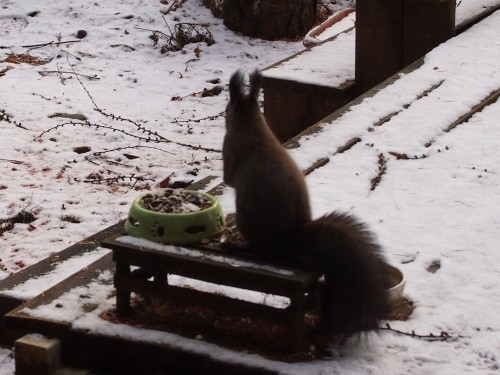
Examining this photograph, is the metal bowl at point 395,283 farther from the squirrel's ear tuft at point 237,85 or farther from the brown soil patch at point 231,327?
the squirrel's ear tuft at point 237,85

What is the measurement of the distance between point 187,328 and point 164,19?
266 inches

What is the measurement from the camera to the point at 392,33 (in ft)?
23.2

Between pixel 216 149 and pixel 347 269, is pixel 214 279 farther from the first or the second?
pixel 216 149

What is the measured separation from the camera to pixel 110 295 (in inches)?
148

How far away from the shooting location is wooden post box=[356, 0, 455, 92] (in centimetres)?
698

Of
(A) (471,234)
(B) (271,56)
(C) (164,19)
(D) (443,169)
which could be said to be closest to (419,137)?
(D) (443,169)

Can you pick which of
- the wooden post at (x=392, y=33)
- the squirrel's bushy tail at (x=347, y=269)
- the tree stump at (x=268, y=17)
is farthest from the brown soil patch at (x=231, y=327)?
the tree stump at (x=268, y=17)

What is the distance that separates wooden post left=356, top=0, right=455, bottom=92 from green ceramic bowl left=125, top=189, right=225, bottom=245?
12.2 feet

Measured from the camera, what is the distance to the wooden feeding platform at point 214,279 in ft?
10.5

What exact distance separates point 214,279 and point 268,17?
6757 millimetres

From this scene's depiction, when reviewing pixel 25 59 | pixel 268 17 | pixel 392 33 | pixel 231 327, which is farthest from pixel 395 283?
pixel 268 17

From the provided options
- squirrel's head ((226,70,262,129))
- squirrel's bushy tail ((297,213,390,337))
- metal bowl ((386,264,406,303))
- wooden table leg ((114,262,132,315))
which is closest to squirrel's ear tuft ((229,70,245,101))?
squirrel's head ((226,70,262,129))

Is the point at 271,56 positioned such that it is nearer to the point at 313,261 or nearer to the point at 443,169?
the point at 443,169

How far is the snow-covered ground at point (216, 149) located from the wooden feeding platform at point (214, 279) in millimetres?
176
